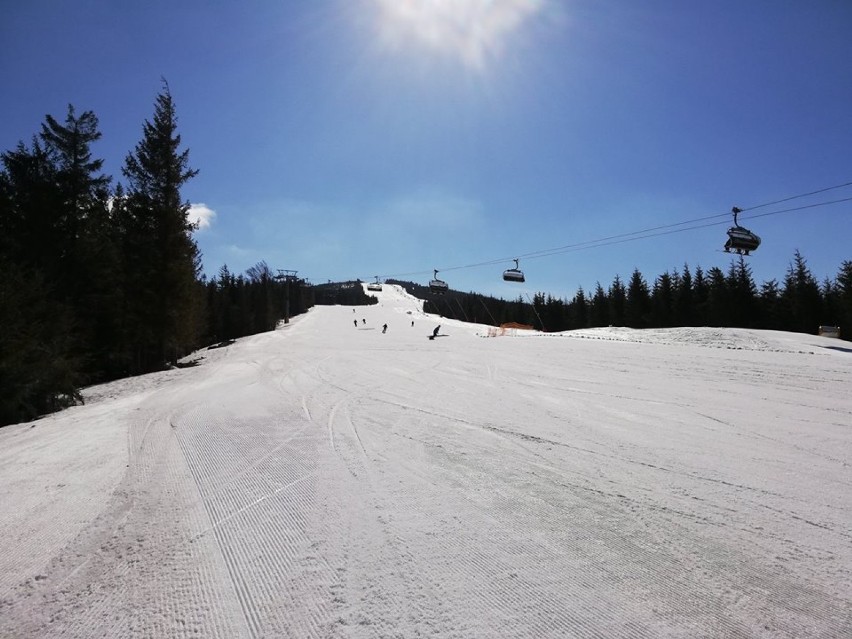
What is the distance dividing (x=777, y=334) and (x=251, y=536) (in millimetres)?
27847

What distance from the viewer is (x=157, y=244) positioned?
64.6 feet

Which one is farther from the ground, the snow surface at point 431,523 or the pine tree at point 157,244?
the pine tree at point 157,244

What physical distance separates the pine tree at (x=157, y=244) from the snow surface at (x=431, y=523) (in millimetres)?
13506

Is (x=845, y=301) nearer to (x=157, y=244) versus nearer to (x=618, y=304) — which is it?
(x=618, y=304)

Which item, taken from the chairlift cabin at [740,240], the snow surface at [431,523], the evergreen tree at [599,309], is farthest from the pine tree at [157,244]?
the evergreen tree at [599,309]

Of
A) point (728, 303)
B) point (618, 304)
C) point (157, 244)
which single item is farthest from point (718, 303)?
point (157, 244)

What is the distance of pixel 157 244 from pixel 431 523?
70.8 ft

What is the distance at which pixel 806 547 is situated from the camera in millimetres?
2988

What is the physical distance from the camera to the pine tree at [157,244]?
62.8ft

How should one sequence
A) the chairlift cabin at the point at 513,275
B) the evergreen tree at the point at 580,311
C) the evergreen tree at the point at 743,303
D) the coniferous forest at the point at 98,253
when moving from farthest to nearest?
the evergreen tree at the point at 580,311 → the evergreen tree at the point at 743,303 → the chairlift cabin at the point at 513,275 → the coniferous forest at the point at 98,253

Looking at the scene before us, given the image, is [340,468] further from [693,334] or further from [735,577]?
[693,334]

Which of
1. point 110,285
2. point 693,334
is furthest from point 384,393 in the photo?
point 693,334

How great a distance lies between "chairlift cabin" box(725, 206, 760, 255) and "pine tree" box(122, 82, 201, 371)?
24.4m

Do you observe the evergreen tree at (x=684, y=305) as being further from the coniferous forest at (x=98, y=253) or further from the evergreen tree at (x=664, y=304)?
the coniferous forest at (x=98, y=253)
